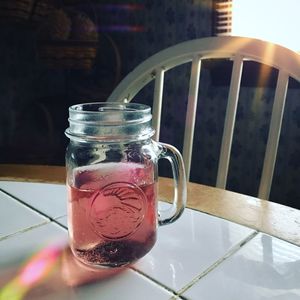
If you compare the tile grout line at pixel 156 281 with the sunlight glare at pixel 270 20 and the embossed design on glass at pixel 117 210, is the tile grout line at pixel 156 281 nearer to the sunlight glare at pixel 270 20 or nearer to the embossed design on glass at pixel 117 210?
the embossed design on glass at pixel 117 210

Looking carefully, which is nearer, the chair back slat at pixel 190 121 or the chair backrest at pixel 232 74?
the chair backrest at pixel 232 74

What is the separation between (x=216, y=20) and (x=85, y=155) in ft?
5.84

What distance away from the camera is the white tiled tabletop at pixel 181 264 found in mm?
393

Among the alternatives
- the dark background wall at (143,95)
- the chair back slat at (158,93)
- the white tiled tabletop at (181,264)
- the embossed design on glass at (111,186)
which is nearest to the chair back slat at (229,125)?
the chair back slat at (158,93)

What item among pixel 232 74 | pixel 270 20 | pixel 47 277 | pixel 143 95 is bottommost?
pixel 143 95

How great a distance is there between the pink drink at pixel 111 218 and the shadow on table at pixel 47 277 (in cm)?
1

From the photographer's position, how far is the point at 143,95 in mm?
2438

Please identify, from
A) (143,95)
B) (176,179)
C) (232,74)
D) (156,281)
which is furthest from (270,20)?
(156,281)

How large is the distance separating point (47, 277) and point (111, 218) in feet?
0.31

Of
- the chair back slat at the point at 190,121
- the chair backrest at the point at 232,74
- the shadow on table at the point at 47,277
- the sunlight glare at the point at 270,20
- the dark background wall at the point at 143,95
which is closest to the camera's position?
the shadow on table at the point at 47,277

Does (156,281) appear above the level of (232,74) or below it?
below

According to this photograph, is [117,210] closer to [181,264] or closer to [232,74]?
[181,264]

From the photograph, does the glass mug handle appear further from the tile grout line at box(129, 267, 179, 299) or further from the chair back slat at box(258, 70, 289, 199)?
the chair back slat at box(258, 70, 289, 199)

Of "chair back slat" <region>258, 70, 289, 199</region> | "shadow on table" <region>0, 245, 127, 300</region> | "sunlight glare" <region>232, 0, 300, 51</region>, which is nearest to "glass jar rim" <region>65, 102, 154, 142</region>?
"shadow on table" <region>0, 245, 127, 300</region>
